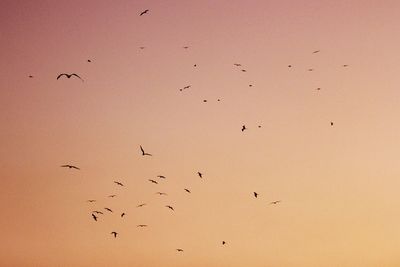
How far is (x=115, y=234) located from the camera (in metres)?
11.6

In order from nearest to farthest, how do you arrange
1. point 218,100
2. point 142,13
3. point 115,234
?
point 142,13 → point 218,100 → point 115,234

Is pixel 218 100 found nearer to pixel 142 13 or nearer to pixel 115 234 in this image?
pixel 142 13

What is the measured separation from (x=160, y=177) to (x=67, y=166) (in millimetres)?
2046

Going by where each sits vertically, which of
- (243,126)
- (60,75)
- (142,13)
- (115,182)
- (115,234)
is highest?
(142,13)

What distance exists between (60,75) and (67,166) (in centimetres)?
198

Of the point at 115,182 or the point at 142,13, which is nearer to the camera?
the point at 142,13

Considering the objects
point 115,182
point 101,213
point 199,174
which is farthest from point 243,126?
point 101,213

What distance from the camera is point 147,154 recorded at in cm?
1091

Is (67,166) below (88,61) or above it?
below

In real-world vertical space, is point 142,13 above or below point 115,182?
above

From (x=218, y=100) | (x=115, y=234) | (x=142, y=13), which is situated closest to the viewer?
(x=142, y=13)

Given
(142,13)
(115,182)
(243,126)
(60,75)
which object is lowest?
(115,182)

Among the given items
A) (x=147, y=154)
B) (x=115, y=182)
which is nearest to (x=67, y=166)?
(x=115, y=182)

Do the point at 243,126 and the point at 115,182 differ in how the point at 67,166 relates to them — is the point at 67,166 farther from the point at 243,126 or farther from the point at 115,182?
the point at 243,126
